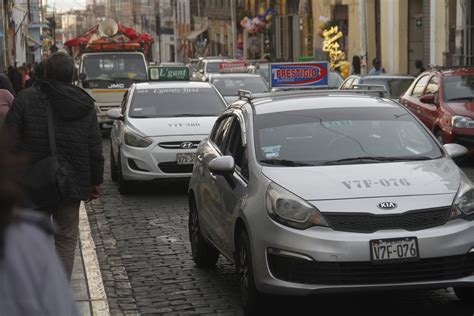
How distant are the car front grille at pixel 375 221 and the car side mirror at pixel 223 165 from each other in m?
1.13

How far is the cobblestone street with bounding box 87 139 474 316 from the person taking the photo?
735 centimetres

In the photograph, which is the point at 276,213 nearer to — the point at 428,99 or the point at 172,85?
the point at 172,85

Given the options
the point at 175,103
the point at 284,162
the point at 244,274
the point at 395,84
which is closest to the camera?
the point at 244,274

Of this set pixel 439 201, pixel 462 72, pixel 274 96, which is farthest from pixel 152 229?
pixel 462 72

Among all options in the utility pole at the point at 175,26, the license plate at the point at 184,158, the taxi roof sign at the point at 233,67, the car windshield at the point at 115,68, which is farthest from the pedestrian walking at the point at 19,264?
the utility pole at the point at 175,26

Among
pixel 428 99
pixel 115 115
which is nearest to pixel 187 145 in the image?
pixel 115 115

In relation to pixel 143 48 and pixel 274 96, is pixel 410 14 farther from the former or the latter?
pixel 274 96

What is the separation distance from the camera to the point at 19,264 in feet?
8.41

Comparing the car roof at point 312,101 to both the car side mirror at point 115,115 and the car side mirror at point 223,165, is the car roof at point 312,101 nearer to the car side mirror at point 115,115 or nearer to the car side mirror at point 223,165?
the car side mirror at point 223,165

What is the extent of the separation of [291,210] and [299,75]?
12.9 metres

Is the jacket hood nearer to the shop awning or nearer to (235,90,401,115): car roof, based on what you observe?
(235,90,401,115): car roof

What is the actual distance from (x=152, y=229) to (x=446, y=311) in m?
4.79

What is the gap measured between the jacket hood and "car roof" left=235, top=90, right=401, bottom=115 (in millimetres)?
1720

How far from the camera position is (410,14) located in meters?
39.1
